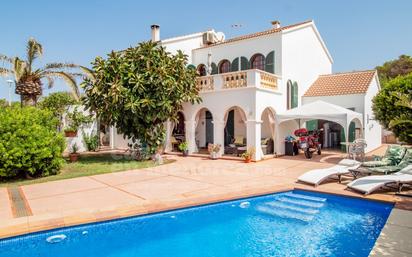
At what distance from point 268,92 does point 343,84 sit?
7.84 metres

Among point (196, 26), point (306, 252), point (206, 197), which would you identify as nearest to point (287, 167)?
point (206, 197)

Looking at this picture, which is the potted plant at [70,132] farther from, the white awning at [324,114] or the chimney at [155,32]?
the white awning at [324,114]

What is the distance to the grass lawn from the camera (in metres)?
12.7

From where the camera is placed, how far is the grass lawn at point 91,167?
41.6ft

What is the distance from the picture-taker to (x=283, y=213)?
8727mm

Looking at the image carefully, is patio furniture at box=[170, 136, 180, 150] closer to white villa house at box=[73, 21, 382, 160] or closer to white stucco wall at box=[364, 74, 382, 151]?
white villa house at box=[73, 21, 382, 160]

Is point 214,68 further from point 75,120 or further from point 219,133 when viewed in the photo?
point 75,120

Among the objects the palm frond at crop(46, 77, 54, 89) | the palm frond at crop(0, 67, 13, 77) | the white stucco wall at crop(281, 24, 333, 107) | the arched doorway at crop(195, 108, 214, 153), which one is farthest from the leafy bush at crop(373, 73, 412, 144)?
the palm frond at crop(0, 67, 13, 77)

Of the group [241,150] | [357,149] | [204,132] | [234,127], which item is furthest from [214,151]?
[357,149]

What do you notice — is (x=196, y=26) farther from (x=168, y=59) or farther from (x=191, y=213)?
(x=191, y=213)

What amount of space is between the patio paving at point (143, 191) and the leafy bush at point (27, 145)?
1.43 meters

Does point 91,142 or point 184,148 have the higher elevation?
point 91,142

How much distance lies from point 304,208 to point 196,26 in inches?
911

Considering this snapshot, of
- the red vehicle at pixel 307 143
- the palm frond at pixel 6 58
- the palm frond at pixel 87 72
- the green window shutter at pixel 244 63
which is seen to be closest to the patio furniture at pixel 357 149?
the red vehicle at pixel 307 143
